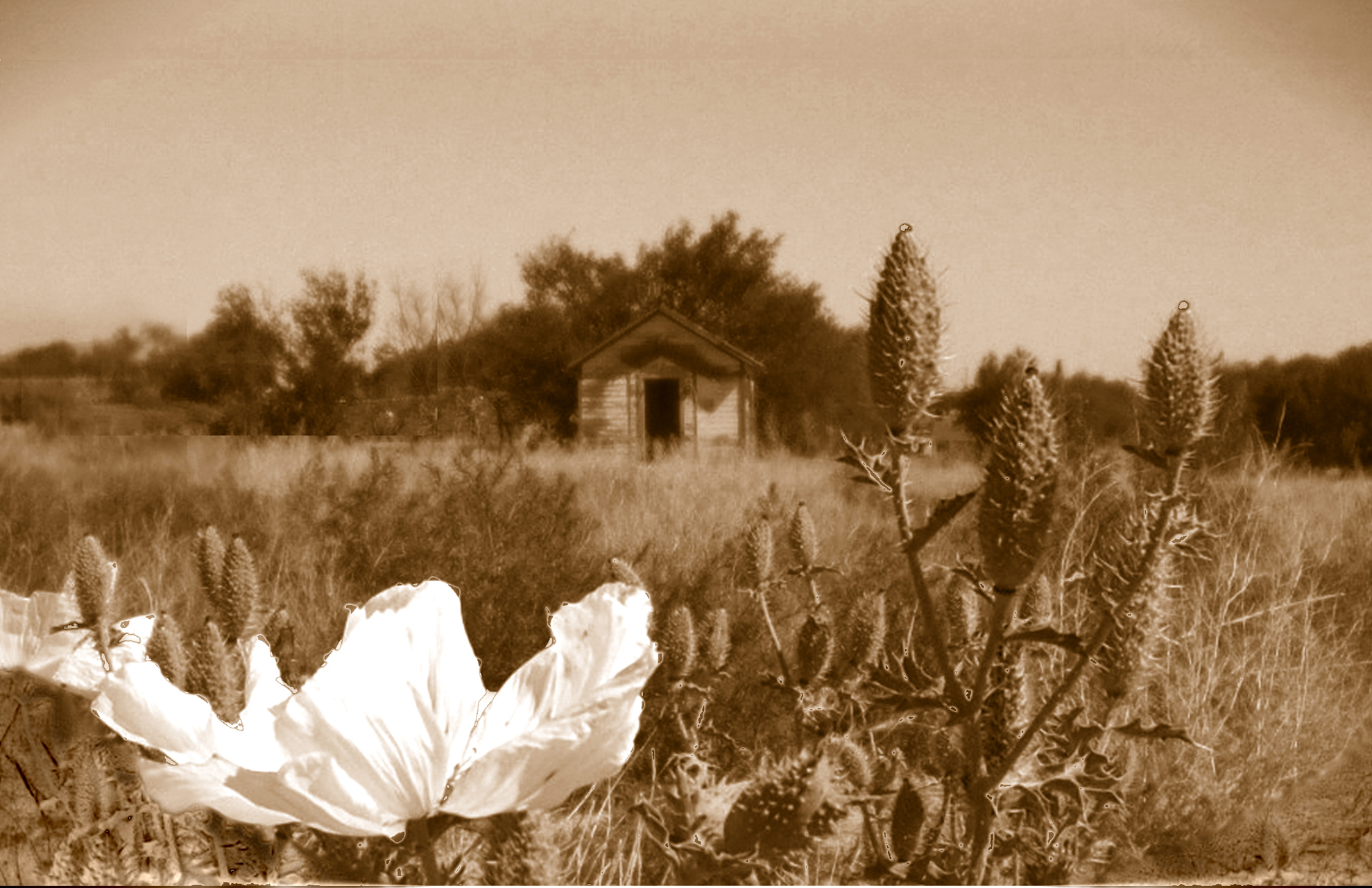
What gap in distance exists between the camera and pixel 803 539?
100 cm

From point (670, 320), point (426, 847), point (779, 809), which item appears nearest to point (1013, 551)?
point (779, 809)

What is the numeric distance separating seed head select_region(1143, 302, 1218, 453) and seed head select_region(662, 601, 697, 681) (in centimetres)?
52

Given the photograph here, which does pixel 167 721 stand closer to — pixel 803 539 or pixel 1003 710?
pixel 1003 710

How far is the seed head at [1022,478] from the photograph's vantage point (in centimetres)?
41

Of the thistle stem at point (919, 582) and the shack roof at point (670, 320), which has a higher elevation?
the shack roof at point (670, 320)

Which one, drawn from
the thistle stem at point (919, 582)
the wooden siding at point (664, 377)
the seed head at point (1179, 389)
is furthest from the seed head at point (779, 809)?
the wooden siding at point (664, 377)

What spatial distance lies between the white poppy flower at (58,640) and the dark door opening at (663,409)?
9514 mm

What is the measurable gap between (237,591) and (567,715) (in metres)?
0.33

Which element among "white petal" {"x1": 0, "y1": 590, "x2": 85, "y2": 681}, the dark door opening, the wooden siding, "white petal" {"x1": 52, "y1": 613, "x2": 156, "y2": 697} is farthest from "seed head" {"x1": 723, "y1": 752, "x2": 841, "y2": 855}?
the dark door opening

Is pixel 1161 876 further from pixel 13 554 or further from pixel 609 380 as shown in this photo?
pixel 609 380

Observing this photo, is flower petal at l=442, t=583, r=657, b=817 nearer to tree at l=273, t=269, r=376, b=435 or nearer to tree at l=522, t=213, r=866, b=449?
tree at l=273, t=269, r=376, b=435

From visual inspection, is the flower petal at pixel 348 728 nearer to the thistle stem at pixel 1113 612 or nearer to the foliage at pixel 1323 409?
the thistle stem at pixel 1113 612

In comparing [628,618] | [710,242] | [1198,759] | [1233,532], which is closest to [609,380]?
[710,242]

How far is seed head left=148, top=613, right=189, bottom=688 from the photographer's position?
54cm
